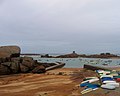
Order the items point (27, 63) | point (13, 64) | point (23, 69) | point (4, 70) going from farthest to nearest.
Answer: point (27, 63) → point (23, 69) → point (13, 64) → point (4, 70)

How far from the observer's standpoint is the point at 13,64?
27.2m

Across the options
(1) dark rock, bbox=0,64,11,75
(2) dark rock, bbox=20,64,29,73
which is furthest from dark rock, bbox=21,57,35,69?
(1) dark rock, bbox=0,64,11,75

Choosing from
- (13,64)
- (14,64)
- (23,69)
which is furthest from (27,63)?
(13,64)

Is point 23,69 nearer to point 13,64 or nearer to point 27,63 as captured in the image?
point 27,63

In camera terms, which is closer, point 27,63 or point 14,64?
point 14,64

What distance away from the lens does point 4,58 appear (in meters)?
28.3

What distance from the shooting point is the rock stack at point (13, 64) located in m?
27.1

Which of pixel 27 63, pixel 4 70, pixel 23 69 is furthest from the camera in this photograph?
pixel 27 63

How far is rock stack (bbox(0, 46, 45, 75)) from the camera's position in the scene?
89.0ft

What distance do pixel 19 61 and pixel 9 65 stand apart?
1180mm

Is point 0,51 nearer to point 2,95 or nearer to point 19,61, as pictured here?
point 19,61

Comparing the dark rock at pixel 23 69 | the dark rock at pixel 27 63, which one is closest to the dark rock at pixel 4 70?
the dark rock at pixel 23 69

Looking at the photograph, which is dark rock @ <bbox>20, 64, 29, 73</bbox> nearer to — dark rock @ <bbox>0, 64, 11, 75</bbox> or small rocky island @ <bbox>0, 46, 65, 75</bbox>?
small rocky island @ <bbox>0, 46, 65, 75</bbox>

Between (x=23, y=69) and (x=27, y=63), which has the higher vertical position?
(x=27, y=63)
